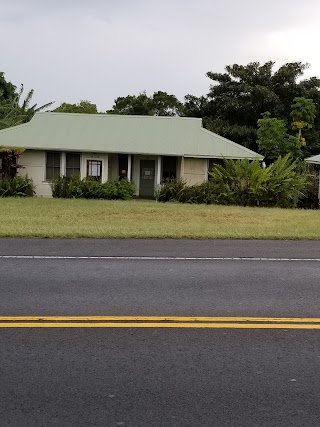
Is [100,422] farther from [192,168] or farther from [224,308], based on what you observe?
[192,168]

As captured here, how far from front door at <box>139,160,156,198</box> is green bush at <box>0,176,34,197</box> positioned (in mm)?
6075

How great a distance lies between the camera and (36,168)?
3052cm

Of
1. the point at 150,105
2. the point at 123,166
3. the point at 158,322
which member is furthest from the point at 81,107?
the point at 158,322

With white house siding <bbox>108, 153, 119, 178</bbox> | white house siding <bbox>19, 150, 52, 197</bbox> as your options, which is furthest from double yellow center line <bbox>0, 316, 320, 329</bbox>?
white house siding <bbox>108, 153, 119, 178</bbox>

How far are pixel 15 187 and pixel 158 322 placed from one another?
2127cm

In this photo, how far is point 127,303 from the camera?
7.71 metres

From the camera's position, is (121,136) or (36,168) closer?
(36,168)

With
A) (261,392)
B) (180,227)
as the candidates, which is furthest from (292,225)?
(261,392)

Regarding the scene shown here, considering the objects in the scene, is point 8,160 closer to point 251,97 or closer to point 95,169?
point 95,169

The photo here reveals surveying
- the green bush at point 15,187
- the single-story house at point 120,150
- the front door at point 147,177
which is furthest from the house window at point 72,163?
the front door at point 147,177

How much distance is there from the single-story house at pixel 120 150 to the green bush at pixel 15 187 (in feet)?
7.70

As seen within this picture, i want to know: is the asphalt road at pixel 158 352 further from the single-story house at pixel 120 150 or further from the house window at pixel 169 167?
the house window at pixel 169 167

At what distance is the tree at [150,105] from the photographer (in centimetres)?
5382

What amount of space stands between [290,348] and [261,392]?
1.22 meters
